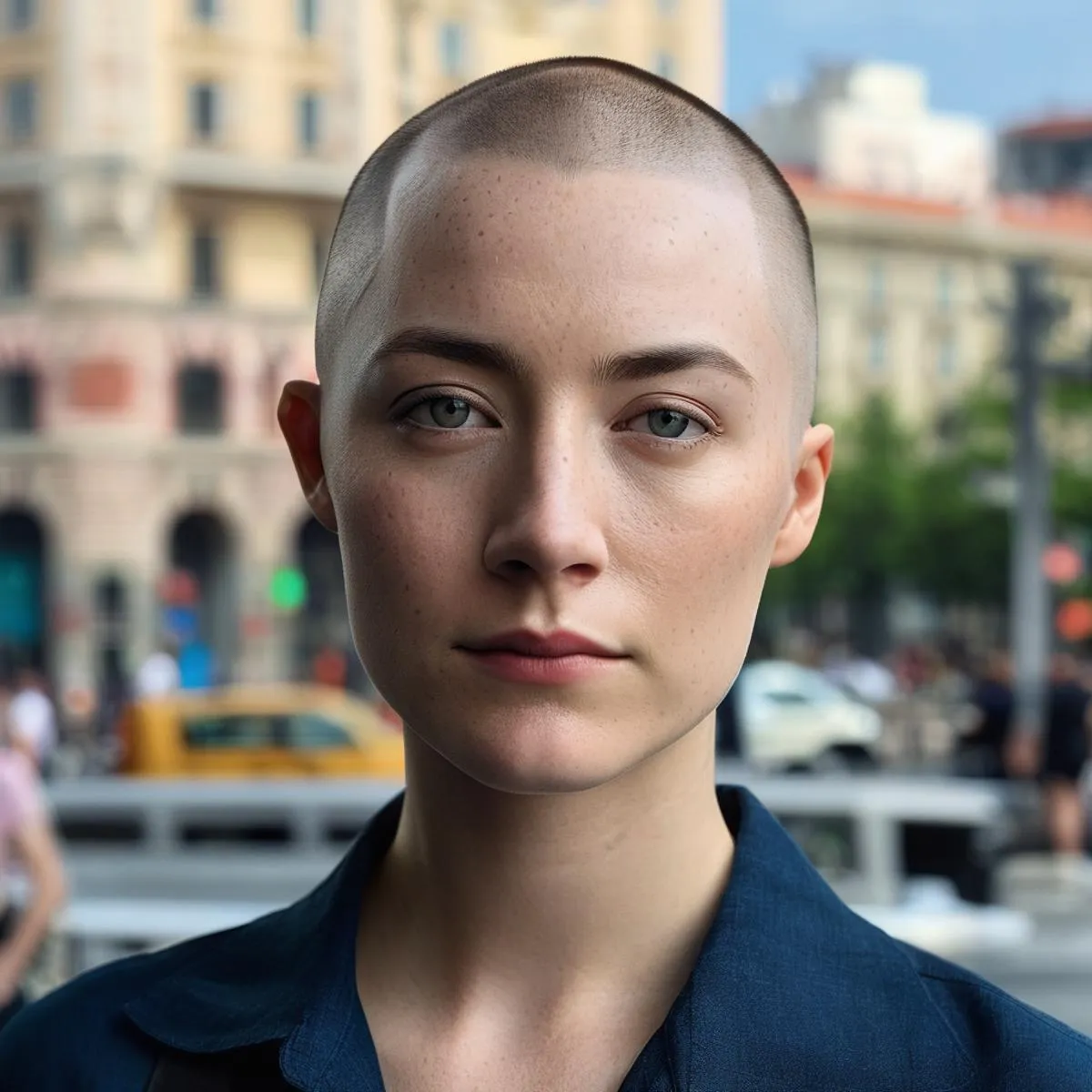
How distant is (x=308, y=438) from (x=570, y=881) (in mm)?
383

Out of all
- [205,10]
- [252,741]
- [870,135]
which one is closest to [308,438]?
[252,741]

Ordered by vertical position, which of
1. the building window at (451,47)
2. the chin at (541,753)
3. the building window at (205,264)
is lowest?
the building window at (205,264)

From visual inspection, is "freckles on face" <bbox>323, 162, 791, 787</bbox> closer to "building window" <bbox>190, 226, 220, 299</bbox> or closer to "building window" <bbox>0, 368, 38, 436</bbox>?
"building window" <bbox>190, 226, 220, 299</bbox>

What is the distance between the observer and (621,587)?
1233 millimetres

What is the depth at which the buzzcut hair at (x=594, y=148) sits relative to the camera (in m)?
1.29

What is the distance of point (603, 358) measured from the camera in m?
1.23

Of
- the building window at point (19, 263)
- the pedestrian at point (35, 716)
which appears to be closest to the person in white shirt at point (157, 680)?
the pedestrian at point (35, 716)

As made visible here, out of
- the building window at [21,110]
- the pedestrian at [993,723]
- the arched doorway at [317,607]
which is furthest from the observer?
the arched doorway at [317,607]

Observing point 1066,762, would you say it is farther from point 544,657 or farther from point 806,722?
point 544,657

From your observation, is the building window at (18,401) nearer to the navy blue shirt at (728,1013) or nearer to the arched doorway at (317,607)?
the arched doorway at (317,607)

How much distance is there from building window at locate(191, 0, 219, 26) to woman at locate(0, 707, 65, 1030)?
2808 cm

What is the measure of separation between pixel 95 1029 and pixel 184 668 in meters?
23.8

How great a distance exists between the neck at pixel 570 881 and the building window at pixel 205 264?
31.6m

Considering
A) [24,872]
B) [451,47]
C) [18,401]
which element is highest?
[451,47]
